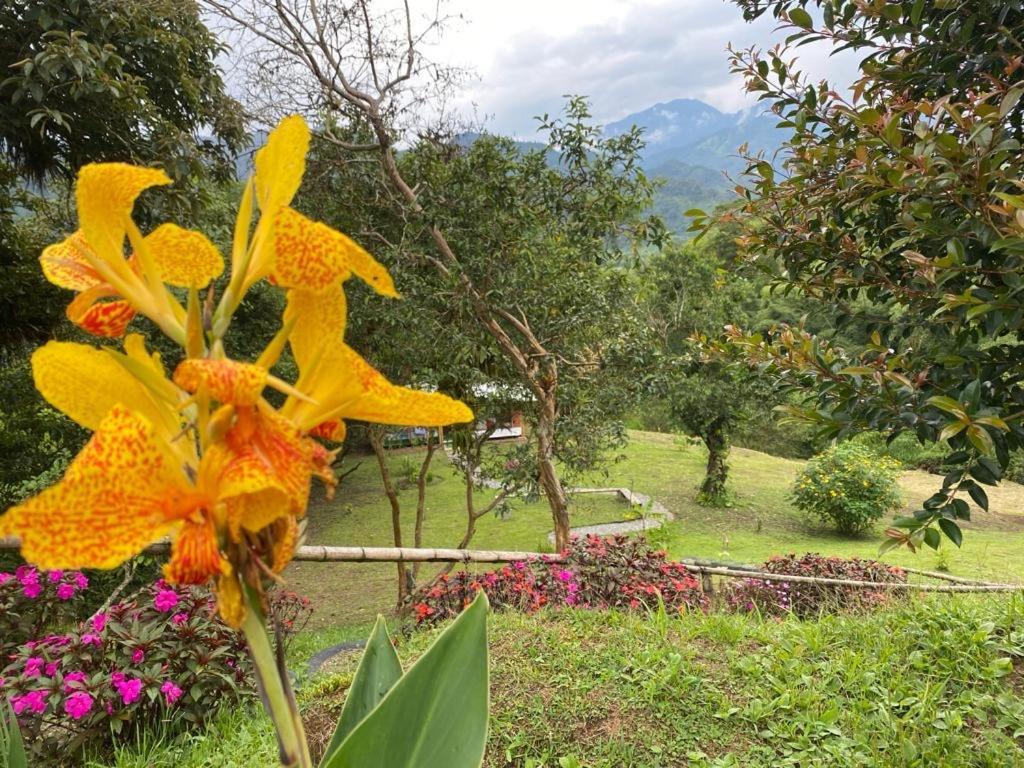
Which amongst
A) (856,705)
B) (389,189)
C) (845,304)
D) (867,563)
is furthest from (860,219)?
(867,563)

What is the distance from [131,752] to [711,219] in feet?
9.98

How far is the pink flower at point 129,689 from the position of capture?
2496 millimetres

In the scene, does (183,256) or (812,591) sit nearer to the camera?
(183,256)

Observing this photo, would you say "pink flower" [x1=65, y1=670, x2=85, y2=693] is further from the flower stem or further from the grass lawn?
the grass lawn

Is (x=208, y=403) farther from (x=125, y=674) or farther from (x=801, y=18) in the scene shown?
(x=125, y=674)

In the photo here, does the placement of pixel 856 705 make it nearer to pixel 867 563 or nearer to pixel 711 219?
pixel 711 219

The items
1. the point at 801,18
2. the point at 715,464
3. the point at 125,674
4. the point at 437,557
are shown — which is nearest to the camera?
the point at 801,18

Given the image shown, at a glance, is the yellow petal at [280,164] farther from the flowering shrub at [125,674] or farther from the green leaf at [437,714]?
the flowering shrub at [125,674]

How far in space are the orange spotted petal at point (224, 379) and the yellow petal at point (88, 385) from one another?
0.07 m

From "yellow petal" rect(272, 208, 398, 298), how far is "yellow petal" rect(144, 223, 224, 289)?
91 mm

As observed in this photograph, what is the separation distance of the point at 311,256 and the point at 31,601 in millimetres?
3868

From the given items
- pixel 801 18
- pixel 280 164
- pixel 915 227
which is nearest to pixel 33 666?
pixel 280 164

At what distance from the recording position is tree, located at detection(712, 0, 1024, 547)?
1481 mm

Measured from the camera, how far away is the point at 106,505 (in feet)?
1.30
